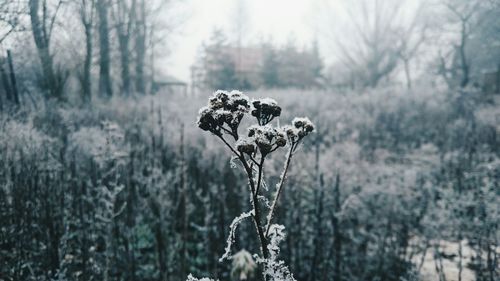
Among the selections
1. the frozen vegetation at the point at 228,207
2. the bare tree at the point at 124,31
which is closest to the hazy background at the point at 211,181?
the frozen vegetation at the point at 228,207

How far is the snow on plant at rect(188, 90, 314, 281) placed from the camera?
1.36 meters

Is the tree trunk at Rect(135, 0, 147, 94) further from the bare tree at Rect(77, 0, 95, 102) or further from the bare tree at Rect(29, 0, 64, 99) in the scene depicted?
the bare tree at Rect(29, 0, 64, 99)

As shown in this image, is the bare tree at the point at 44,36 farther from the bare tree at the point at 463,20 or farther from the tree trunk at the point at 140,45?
the bare tree at the point at 463,20

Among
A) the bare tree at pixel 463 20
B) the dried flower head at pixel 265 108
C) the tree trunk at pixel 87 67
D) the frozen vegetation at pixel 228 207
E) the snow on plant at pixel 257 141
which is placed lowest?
the frozen vegetation at pixel 228 207

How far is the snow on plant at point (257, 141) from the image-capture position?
136 centimetres

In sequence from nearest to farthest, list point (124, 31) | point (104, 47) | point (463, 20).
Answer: point (104, 47)
point (463, 20)
point (124, 31)

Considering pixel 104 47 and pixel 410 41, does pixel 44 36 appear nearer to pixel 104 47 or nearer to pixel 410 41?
pixel 104 47

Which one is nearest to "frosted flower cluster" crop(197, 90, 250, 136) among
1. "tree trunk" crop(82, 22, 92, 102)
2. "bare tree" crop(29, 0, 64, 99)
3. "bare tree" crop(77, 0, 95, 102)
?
"bare tree" crop(29, 0, 64, 99)

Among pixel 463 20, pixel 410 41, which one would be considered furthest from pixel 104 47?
pixel 410 41

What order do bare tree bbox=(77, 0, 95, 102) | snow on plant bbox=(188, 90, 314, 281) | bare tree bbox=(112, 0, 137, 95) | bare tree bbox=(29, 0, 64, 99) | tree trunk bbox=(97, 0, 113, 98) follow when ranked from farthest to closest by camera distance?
bare tree bbox=(112, 0, 137, 95) → tree trunk bbox=(97, 0, 113, 98) → bare tree bbox=(77, 0, 95, 102) → bare tree bbox=(29, 0, 64, 99) → snow on plant bbox=(188, 90, 314, 281)

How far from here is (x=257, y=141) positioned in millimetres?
1430

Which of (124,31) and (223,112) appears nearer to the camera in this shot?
(223,112)

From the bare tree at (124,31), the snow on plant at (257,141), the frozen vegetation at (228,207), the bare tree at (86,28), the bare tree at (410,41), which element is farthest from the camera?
the bare tree at (410,41)

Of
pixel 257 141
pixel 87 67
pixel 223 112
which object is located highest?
pixel 87 67
